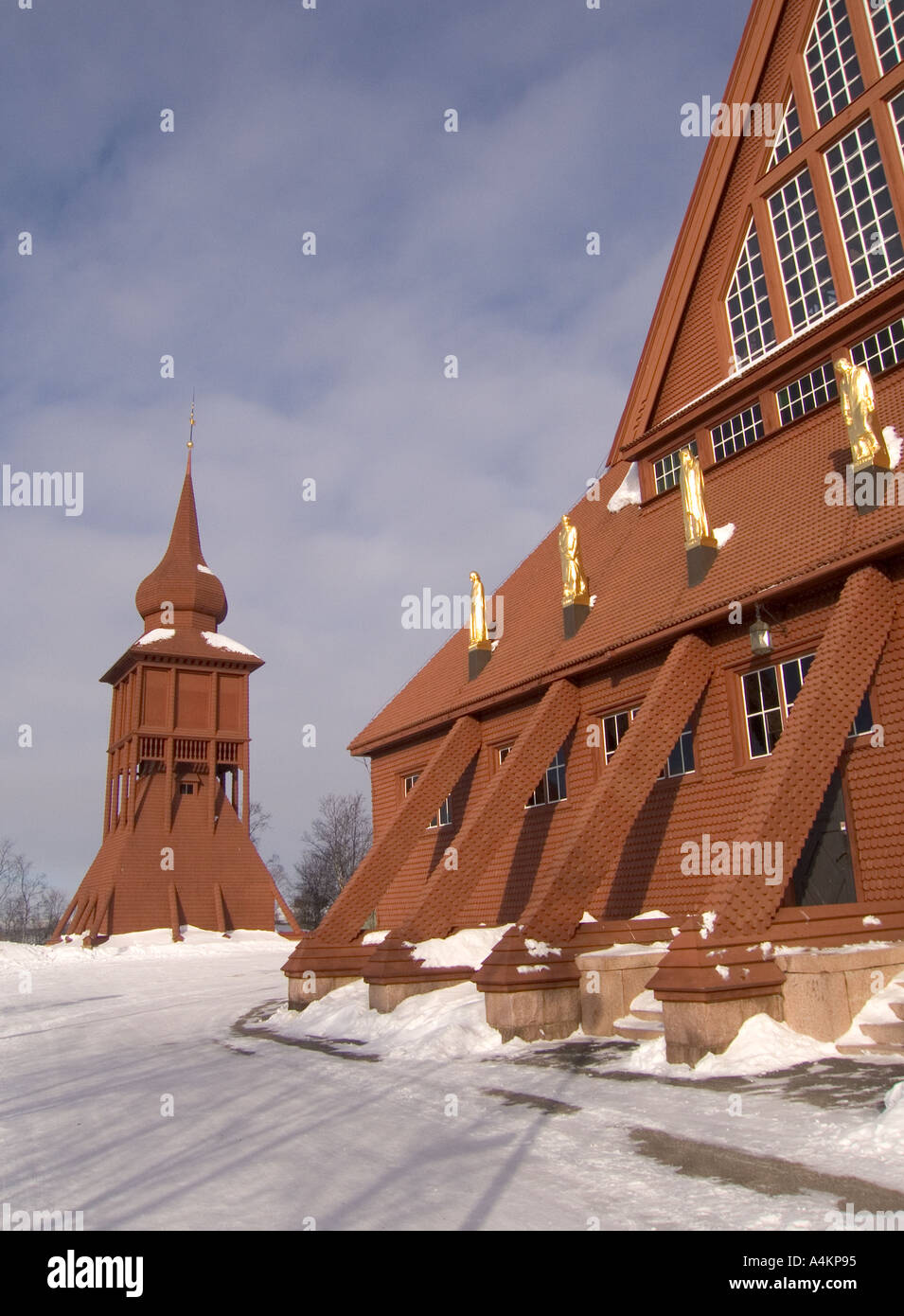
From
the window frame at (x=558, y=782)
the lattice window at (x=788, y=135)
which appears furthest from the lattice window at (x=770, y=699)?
the lattice window at (x=788, y=135)

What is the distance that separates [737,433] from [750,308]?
2.30 meters

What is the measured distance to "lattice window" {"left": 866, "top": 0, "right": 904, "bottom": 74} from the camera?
14469mm

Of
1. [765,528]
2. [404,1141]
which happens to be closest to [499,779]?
[765,528]

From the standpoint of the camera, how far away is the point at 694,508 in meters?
14.9

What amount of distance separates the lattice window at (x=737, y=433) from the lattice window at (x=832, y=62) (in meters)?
4.77

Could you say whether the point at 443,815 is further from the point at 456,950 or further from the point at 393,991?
the point at 393,991

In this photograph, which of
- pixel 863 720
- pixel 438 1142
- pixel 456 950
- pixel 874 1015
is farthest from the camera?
pixel 456 950

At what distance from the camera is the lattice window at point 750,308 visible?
16.4m

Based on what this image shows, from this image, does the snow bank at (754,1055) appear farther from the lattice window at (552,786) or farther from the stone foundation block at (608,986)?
the lattice window at (552,786)

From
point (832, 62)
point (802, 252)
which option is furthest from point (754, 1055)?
point (832, 62)

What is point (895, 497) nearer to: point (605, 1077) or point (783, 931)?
point (783, 931)
